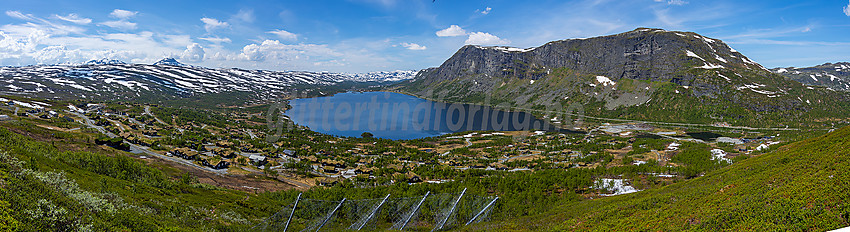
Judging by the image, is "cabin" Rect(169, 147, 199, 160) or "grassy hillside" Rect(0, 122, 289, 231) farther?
"cabin" Rect(169, 147, 199, 160)

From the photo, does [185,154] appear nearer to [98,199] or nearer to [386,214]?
[386,214]

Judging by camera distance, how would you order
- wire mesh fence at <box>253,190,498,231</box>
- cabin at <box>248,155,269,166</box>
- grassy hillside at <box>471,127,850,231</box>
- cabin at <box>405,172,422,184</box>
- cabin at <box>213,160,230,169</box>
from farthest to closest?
1. cabin at <box>248,155,269,166</box>
2. cabin at <box>405,172,422,184</box>
3. cabin at <box>213,160,230,169</box>
4. wire mesh fence at <box>253,190,498,231</box>
5. grassy hillside at <box>471,127,850,231</box>

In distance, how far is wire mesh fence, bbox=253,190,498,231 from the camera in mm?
31375

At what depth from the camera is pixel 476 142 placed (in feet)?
374

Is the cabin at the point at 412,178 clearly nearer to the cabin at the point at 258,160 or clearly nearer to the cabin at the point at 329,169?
the cabin at the point at 329,169

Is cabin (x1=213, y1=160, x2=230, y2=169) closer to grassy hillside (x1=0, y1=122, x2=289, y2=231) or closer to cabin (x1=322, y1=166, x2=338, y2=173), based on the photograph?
grassy hillside (x1=0, y1=122, x2=289, y2=231)

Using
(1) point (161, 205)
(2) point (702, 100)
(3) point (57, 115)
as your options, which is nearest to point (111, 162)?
(1) point (161, 205)

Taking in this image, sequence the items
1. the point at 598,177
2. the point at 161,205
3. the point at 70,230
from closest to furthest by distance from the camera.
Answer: the point at 70,230 → the point at 161,205 → the point at 598,177

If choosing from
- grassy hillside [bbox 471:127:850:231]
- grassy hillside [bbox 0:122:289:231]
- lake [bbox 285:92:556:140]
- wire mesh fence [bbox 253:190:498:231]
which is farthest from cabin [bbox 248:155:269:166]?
grassy hillside [bbox 471:127:850:231]

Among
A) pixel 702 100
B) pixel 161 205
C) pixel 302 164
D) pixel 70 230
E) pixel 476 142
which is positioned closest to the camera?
pixel 70 230

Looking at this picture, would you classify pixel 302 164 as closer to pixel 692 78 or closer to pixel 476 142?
pixel 476 142

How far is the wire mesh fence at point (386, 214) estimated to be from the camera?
1235 inches

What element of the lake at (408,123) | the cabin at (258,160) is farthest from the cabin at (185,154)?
the lake at (408,123)

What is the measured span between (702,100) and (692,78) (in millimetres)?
22061
